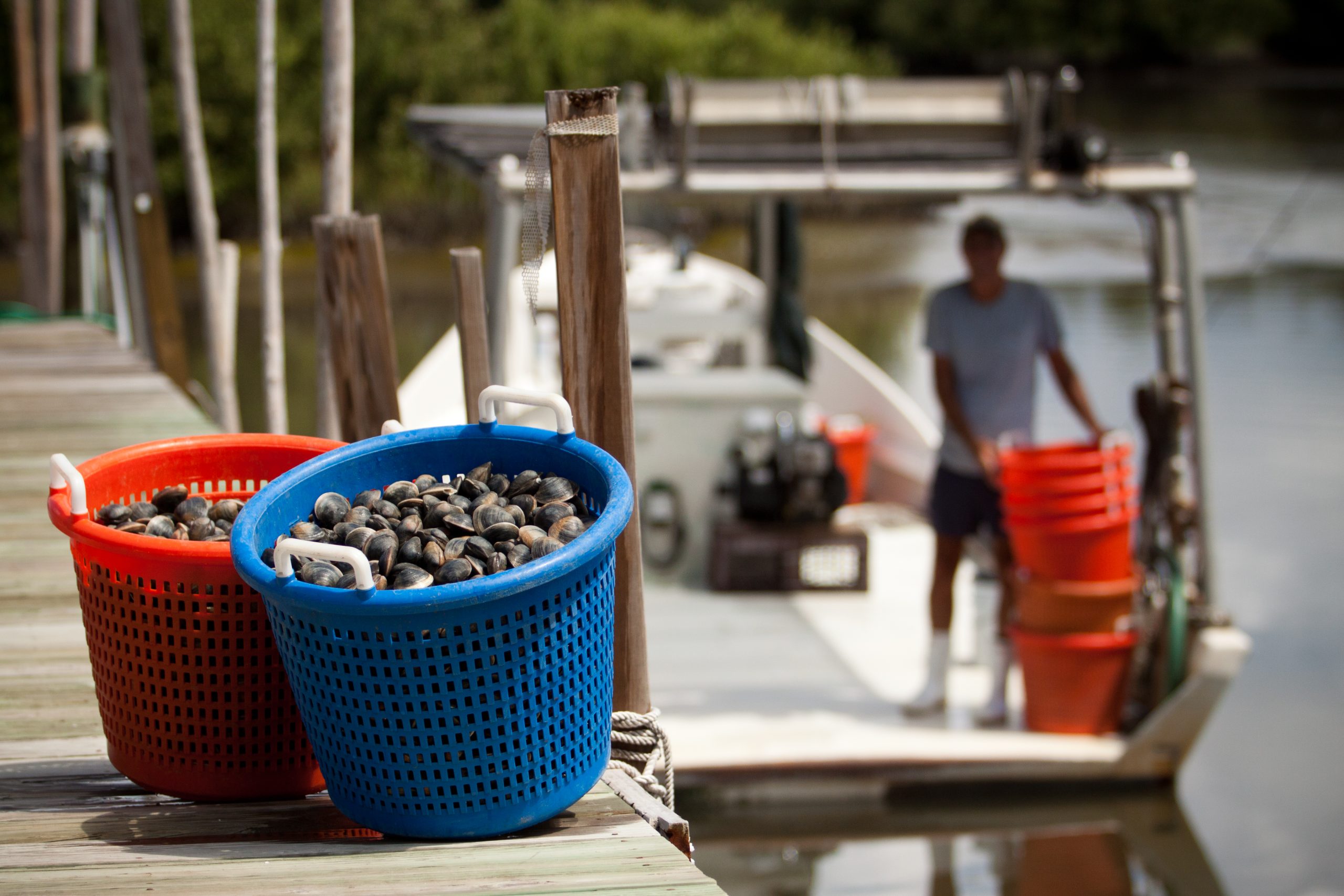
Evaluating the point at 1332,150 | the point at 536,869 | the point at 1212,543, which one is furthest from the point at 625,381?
the point at 1332,150

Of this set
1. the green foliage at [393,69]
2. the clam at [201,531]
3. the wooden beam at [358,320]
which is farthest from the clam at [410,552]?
the green foliage at [393,69]

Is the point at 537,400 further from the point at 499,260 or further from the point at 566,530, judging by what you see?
the point at 499,260

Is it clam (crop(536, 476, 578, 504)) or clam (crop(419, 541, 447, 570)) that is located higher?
clam (crop(536, 476, 578, 504))

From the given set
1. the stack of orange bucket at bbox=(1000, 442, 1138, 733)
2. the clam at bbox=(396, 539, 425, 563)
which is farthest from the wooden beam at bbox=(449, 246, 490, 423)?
the stack of orange bucket at bbox=(1000, 442, 1138, 733)

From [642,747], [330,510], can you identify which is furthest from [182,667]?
[642,747]

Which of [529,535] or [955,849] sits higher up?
[529,535]

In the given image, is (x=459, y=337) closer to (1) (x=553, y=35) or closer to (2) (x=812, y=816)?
(2) (x=812, y=816)

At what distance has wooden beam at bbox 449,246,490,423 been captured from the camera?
281 centimetres

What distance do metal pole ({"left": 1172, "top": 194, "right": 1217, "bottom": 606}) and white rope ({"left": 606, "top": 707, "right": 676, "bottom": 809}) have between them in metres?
3.40

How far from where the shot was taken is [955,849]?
557 centimetres

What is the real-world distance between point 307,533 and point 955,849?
4196 mm

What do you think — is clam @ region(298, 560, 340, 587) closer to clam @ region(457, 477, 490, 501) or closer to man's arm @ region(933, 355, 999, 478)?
clam @ region(457, 477, 490, 501)

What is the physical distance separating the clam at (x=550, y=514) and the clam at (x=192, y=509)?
24.7 inches

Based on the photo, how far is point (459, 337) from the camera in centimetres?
285
